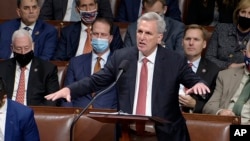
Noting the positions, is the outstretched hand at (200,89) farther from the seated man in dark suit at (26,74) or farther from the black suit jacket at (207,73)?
the seated man in dark suit at (26,74)

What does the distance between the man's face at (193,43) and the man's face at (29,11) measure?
3.78 feet

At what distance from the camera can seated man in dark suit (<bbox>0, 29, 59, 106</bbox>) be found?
454 centimetres

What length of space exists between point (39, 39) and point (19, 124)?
5.55 feet

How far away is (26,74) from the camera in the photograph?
460 cm

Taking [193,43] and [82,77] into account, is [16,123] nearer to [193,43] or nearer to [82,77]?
[82,77]

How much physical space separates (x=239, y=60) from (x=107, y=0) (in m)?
1.20

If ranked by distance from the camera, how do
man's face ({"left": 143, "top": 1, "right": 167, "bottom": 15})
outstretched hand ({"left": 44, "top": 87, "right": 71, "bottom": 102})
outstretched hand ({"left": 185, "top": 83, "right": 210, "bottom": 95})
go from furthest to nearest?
man's face ({"left": 143, "top": 1, "right": 167, "bottom": 15}) → outstretched hand ({"left": 44, "top": 87, "right": 71, "bottom": 102}) → outstretched hand ({"left": 185, "top": 83, "right": 210, "bottom": 95})

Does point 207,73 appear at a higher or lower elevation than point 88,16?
lower

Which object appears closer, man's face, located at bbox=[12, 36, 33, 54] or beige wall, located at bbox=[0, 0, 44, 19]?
man's face, located at bbox=[12, 36, 33, 54]

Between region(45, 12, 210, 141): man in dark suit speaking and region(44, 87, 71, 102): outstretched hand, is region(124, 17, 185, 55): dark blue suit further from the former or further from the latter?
region(44, 87, 71, 102): outstretched hand

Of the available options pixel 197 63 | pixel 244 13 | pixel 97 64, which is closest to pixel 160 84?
pixel 197 63

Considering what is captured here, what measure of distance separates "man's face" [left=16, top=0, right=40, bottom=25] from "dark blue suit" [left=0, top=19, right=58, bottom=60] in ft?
0.19

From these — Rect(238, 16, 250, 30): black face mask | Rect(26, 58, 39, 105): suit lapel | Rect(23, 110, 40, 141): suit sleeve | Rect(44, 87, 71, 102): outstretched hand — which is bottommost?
Rect(23, 110, 40, 141): suit sleeve

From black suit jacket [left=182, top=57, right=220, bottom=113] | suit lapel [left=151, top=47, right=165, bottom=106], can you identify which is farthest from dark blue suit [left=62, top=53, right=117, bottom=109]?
suit lapel [left=151, top=47, right=165, bottom=106]
